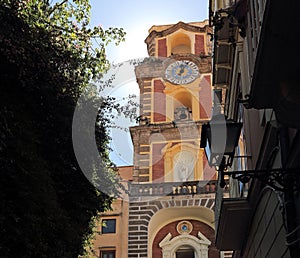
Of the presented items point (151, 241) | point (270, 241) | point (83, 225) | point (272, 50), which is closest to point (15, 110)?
point (83, 225)

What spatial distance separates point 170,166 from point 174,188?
5.19 ft

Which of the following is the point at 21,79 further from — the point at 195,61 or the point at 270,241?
the point at 195,61

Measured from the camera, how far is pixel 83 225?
1095cm

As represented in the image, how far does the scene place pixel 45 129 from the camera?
33.2 ft

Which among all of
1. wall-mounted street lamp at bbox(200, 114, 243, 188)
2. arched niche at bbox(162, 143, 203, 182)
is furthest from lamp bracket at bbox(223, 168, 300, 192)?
arched niche at bbox(162, 143, 203, 182)

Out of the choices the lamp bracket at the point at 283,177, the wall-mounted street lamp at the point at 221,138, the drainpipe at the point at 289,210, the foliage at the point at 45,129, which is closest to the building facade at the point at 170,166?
the foliage at the point at 45,129

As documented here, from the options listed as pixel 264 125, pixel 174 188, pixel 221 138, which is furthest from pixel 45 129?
pixel 174 188

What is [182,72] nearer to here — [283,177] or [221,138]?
[221,138]

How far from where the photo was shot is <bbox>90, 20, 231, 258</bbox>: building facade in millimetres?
21625

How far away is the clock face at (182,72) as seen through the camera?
84.3 ft

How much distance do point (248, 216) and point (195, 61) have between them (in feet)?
60.7

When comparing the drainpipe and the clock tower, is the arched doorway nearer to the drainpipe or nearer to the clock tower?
the clock tower

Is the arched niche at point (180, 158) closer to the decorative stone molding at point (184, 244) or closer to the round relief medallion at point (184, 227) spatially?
the round relief medallion at point (184, 227)

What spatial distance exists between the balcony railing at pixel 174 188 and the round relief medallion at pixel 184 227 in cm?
128
